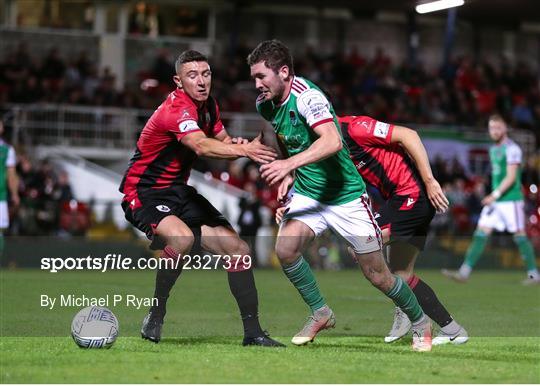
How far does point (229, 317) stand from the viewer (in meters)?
11.5

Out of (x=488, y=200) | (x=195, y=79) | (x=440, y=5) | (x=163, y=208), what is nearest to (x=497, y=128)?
(x=488, y=200)

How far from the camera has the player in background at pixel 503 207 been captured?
55.5ft

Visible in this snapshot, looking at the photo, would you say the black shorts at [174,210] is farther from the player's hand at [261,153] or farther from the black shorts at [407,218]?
the black shorts at [407,218]

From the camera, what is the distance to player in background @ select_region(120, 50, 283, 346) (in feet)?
28.7

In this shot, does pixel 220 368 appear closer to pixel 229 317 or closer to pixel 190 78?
pixel 190 78

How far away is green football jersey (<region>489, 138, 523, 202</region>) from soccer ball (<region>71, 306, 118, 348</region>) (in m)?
9.83

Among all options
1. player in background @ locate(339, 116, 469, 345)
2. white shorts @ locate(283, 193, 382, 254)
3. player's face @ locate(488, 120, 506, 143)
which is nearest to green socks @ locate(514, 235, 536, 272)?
player's face @ locate(488, 120, 506, 143)

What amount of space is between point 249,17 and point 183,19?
130 inches

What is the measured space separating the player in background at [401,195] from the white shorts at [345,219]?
0.75 m

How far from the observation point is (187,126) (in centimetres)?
857

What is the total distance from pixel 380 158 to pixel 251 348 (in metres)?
2.10

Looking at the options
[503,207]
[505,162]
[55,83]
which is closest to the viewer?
[505,162]

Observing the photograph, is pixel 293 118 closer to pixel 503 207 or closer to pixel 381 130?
pixel 381 130

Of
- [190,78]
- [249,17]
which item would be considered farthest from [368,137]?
[249,17]
